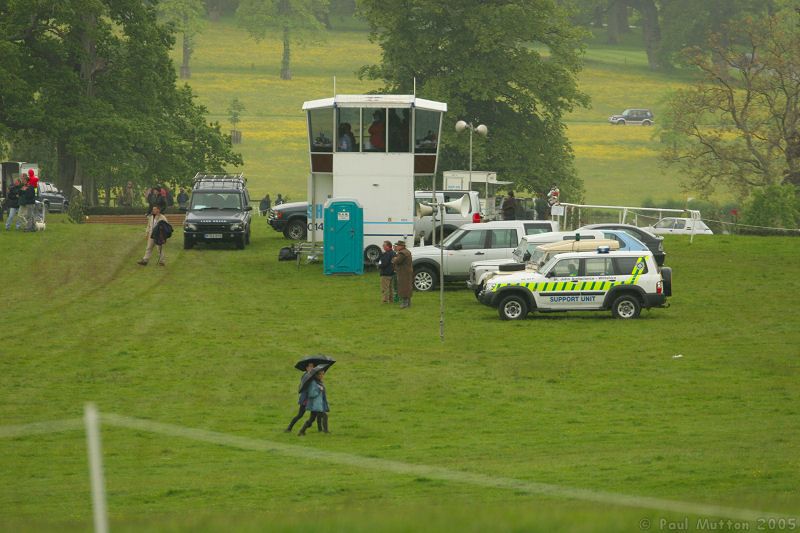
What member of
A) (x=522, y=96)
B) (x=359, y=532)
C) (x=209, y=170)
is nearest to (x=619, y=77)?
(x=522, y=96)

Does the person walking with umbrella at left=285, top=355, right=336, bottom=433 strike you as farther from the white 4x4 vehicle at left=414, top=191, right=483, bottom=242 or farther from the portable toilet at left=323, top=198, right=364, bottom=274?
the white 4x4 vehicle at left=414, top=191, right=483, bottom=242

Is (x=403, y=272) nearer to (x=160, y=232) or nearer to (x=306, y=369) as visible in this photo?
(x=160, y=232)

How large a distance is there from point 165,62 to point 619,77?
8525 cm

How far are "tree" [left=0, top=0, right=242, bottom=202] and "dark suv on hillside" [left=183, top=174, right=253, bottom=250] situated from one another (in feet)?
56.7

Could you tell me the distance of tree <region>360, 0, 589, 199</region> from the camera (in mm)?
69062

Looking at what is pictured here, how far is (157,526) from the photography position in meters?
7.57

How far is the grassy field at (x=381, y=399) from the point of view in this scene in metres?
13.7

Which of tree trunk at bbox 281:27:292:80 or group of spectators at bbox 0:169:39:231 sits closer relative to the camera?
group of spectators at bbox 0:169:39:231

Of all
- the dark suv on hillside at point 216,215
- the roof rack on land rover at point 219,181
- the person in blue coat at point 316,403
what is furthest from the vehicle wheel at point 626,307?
the roof rack on land rover at point 219,181

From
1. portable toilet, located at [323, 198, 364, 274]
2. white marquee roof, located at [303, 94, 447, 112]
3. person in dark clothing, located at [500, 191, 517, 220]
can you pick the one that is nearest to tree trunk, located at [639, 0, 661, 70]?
person in dark clothing, located at [500, 191, 517, 220]

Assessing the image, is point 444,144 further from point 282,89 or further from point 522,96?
point 282,89

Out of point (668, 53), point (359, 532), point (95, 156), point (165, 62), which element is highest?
point (668, 53)

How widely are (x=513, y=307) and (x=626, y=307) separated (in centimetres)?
254

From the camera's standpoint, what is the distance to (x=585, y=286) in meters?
30.9
